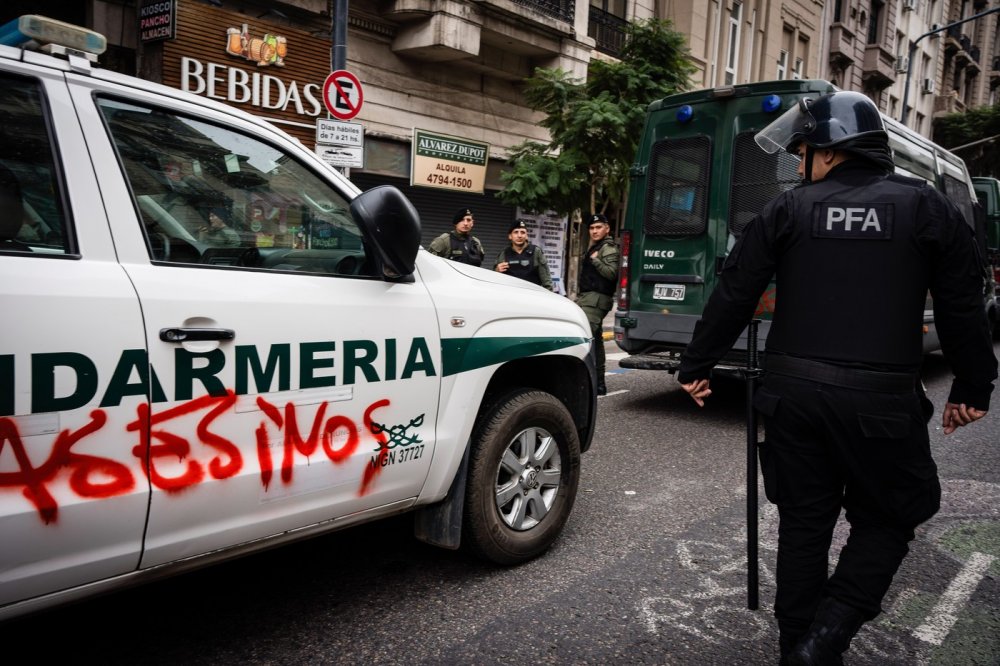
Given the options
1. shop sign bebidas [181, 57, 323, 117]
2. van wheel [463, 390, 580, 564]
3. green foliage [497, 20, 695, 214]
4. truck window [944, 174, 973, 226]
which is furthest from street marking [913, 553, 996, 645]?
shop sign bebidas [181, 57, 323, 117]

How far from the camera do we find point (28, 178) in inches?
85.0

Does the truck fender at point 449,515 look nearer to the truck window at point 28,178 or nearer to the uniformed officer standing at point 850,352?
the uniformed officer standing at point 850,352

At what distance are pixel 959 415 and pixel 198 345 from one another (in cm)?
239

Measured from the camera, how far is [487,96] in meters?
15.9

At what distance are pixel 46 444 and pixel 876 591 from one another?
2358 mm

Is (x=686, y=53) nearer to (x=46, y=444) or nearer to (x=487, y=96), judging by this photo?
(x=487, y=96)

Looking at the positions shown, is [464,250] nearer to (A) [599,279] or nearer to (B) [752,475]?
(A) [599,279]

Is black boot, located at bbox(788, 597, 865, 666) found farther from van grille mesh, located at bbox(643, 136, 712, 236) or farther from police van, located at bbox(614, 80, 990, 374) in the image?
van grille mesh, located at bbox(643, 136, 712, 236)

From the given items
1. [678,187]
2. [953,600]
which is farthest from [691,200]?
[953,600]

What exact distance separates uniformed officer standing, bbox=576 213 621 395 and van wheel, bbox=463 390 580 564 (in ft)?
13.7

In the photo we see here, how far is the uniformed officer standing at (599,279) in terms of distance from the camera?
793 cm

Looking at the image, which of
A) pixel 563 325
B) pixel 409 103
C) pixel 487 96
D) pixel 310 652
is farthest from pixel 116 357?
pixel 487 96

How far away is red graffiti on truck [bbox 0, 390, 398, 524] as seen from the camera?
2.03m

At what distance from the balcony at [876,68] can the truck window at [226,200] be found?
3399 centimetres
